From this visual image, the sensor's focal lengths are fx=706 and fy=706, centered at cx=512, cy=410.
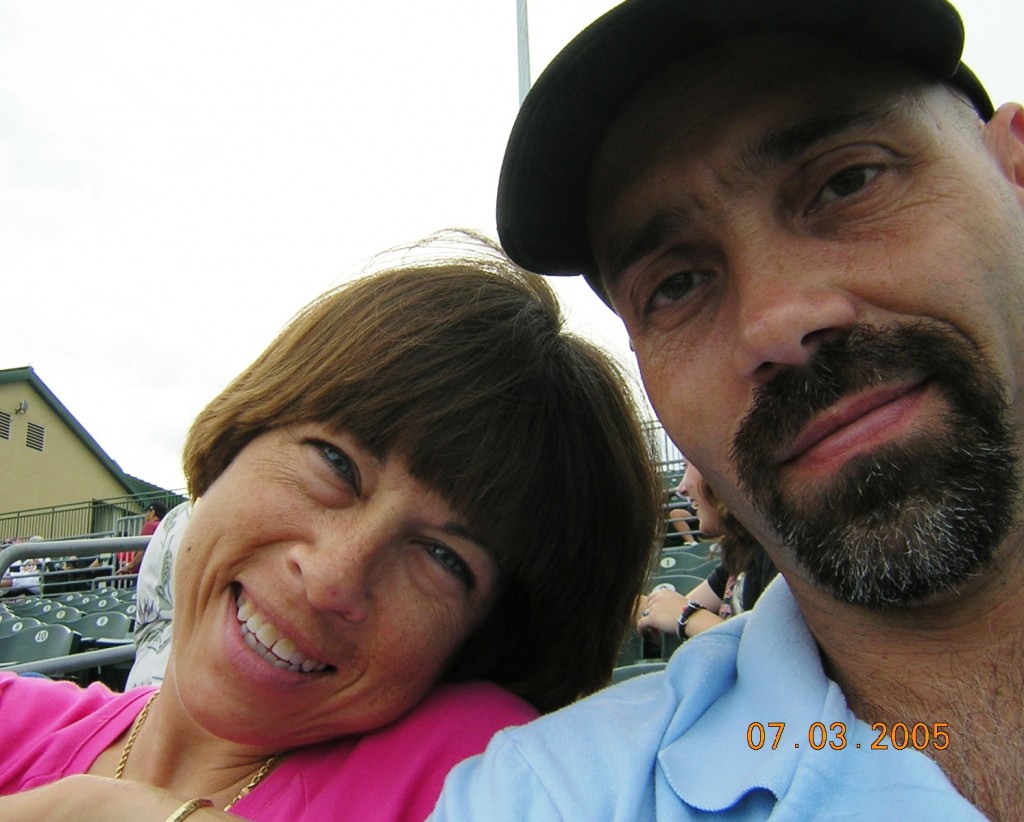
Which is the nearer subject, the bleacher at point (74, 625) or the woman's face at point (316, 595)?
the woman's face at point (316, 595)

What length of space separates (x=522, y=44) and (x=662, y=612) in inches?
170

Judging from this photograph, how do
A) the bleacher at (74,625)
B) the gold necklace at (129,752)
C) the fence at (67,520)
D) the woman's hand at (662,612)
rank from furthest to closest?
the fence at (67,520) → the woman's hand at (662,612) → the bleacher at (74,625) → the gold necklace at (129,752)

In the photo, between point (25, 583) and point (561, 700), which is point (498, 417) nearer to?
point (561, 700)

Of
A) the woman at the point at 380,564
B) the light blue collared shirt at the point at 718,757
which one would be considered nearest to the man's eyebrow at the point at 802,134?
the woman at the point at 380,564

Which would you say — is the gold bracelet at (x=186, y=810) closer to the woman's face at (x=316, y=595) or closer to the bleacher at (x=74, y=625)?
the woman's face at (x=316, y=595)

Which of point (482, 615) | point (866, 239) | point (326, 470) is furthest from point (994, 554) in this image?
point (326, 470)

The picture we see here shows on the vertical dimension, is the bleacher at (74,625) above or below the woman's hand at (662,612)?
below

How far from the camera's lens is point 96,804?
969 mm

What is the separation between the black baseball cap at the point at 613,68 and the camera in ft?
3.44

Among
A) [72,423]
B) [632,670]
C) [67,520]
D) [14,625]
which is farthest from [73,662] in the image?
[72,423]

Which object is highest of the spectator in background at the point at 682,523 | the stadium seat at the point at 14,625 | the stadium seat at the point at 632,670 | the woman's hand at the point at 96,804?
the woman's hand at the point at 96,804

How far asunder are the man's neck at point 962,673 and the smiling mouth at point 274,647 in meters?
0.88

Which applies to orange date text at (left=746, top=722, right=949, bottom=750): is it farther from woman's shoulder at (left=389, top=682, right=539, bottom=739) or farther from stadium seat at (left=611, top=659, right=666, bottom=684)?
stadium seat at (left=611, top=659, right=666, bottom=684)

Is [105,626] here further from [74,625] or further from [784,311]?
[784,311]
